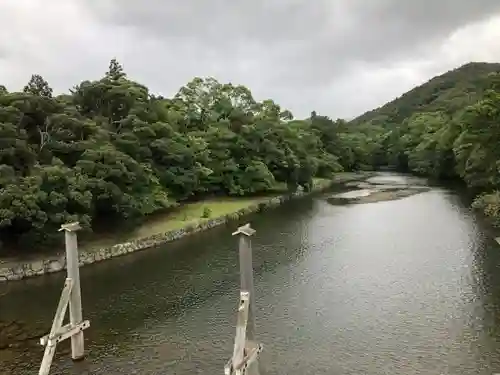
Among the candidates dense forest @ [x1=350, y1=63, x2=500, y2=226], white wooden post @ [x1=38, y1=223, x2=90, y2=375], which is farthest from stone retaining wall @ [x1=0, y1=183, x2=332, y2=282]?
dense forest @ [x1=350, y1=63, x2=500, y2=226]

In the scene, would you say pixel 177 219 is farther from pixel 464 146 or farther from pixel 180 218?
pixel 464 146

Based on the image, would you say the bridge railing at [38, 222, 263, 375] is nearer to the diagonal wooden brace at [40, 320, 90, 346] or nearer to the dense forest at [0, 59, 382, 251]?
the diagonal wooden brace at [40, 320, 90, 346]

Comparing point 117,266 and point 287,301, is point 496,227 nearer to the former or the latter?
point 287,301

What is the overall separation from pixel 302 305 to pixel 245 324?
27.7ft

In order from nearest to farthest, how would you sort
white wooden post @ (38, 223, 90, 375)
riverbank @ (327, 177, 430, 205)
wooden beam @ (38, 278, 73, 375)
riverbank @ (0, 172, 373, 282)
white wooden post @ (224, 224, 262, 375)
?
white wooden post @ (224, 224, 262, 375) < wooden beam @ (38, 278, 73, 375) < white wooden post @ (38, 223, 90, 375) < riverbank @ (0, 172, 373, 282) < riverbank @ (327, 177, 430, 205)

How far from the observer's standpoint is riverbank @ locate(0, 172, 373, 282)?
77.7 feet

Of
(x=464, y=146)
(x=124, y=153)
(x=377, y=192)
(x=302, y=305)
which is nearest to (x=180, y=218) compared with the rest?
(x=124, y=153)

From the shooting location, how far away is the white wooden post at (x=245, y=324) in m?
10.3

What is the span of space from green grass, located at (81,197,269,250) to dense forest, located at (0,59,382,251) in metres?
0.80

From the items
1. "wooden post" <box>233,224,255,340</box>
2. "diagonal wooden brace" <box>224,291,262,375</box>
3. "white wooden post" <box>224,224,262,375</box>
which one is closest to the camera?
"diagonal wooden brace" <box>224,291,262,375</box>

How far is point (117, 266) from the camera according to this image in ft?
83.8

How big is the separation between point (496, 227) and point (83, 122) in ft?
86.5

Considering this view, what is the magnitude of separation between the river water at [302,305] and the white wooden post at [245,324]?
2530 mm

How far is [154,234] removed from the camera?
30578mm
